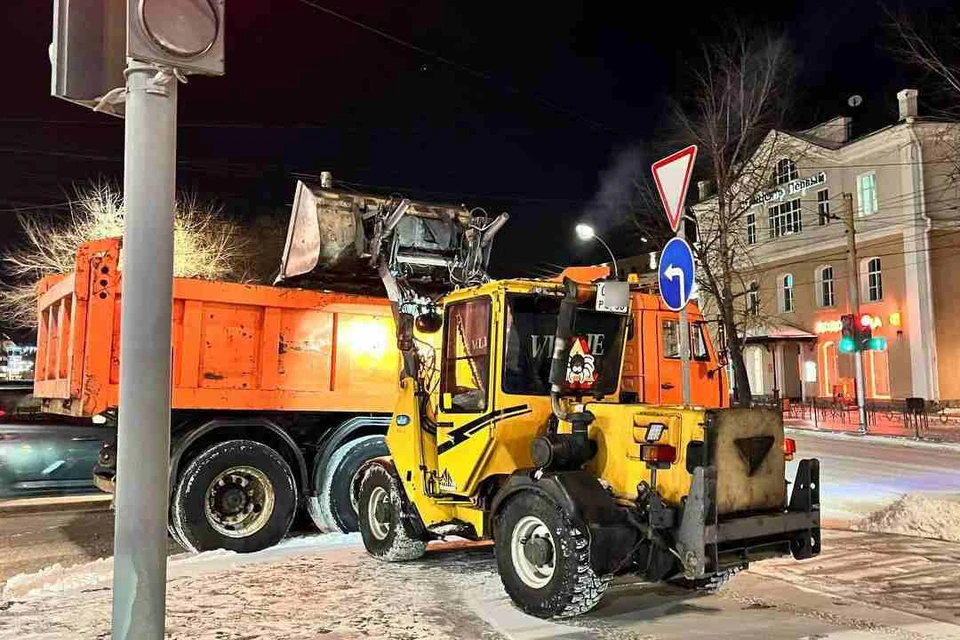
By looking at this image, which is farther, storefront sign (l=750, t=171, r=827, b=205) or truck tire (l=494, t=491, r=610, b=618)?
storefront sign (l=750, t=171, r=827, b=205)

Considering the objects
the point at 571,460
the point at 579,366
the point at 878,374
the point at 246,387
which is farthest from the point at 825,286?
the point at 571,460

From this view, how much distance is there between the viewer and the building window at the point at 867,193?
3362 centimetres

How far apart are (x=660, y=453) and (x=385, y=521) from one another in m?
3.38

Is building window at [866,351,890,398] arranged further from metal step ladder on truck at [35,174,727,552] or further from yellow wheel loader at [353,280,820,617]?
yellow wheel loader at [353,280,820,617]

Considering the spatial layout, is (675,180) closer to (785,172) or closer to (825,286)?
(825,286)

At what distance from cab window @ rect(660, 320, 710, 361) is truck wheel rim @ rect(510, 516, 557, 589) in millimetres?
5244

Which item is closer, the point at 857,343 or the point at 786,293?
the point at 857,343

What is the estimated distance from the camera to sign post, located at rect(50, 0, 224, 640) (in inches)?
104

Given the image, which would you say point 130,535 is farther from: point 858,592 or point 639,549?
point 858,592

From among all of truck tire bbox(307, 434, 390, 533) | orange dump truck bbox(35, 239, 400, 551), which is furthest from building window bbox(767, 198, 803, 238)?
truck tire bbox(307, 434, 390, 533)

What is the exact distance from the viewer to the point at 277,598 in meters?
6.51

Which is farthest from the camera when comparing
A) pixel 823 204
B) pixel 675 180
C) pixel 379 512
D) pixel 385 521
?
pixel 823 204

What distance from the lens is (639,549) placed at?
5.69 m

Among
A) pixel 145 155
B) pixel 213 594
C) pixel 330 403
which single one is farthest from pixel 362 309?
pixel 145 155
